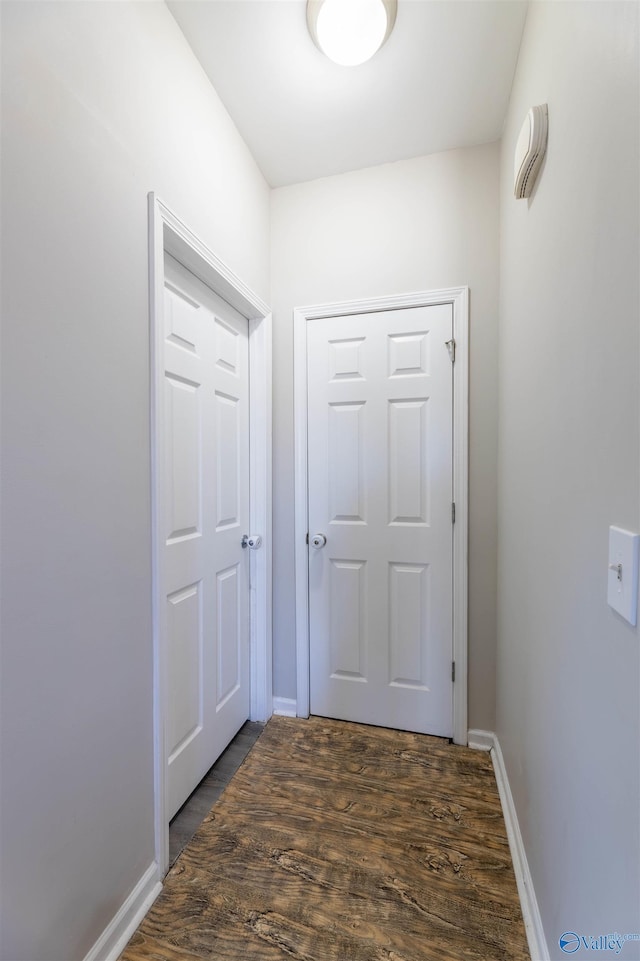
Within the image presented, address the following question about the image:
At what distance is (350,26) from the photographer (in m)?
1.23

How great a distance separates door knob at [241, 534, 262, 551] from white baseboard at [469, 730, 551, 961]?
4.30ft

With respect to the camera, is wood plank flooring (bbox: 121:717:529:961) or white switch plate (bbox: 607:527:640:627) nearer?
white switch plate (bbox: 607:527:640:627)

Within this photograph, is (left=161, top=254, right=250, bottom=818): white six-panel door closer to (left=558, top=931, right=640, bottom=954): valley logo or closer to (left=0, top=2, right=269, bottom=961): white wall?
(left=0, top=2, right=269, bottom=961): white wall

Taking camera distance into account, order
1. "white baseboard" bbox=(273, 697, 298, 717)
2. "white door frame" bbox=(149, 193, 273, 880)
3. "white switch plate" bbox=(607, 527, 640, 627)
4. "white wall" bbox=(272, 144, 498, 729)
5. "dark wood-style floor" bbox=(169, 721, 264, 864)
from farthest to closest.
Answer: "white baseboard" bbox=(273, 697, 298, 717), "white wall" bbox=(272, 144, 498, 729), "dark wood-style floor" bbox=(169, 721, 264, 864), "white door frame" bbox=(149, 193, 273, 880), "white switch plate" bbox=(607, 527, 640, 627)

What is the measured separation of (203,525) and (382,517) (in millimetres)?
835

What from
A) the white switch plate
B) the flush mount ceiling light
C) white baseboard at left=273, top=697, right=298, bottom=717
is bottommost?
white baseboard at left=273, top=697, right=298, bottom=717

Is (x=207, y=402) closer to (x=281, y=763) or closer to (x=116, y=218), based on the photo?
(x=116, y=218)

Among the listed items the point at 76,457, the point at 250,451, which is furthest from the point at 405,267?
the point at 76,457

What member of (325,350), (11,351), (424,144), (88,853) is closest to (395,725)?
(88,853)

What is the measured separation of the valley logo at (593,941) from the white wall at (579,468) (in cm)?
1

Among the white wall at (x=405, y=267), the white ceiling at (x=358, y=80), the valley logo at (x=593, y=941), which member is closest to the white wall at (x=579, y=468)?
the valley logo at (x=593, y=941)

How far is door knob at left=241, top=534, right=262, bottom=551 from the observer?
189cm

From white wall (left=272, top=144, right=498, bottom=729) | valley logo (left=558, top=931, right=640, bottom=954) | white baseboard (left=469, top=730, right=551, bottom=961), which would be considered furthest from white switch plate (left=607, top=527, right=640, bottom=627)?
white wall (left=272, top=144, right=498, bottom=729)

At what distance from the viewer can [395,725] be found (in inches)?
73.9
